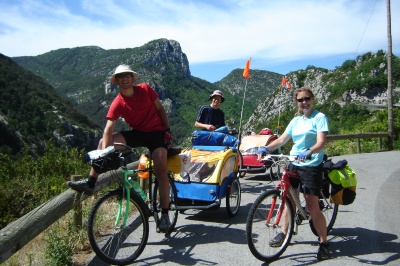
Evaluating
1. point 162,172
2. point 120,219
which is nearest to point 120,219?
point 120,219

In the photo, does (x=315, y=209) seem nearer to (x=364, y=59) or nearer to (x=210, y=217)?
(x=210, y=217)

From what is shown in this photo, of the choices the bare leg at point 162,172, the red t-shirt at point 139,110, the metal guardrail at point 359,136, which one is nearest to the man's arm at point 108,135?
the red t-shirt at point 139,110

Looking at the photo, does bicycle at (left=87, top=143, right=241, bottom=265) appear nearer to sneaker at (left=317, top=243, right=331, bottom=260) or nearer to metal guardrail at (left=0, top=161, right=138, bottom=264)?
metal guardrail at (left=0, top=161, right=138, bottom=264)

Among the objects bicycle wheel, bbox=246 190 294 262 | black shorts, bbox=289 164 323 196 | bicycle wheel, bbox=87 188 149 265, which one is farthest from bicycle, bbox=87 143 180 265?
black shorts, bbox=289 164 323 196

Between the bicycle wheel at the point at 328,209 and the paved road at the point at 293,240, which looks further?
the bicycle wheel at the point at 328,209

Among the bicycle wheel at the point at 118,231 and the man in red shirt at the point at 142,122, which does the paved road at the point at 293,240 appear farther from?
the man in red shirt at the point at 142,122

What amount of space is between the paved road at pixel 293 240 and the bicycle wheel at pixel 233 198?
12cm

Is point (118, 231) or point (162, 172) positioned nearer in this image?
point (118, 231)

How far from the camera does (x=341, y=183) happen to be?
489 cm

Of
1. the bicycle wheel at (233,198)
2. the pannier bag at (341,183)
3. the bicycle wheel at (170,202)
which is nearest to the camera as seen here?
the pannier bag at (341,183)

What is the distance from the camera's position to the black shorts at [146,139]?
5.04 m

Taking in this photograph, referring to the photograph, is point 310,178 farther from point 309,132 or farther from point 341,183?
point 341,183

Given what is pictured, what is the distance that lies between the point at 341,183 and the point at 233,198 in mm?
2041

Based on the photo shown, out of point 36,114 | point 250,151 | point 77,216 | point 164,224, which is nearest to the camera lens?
point 164,224
